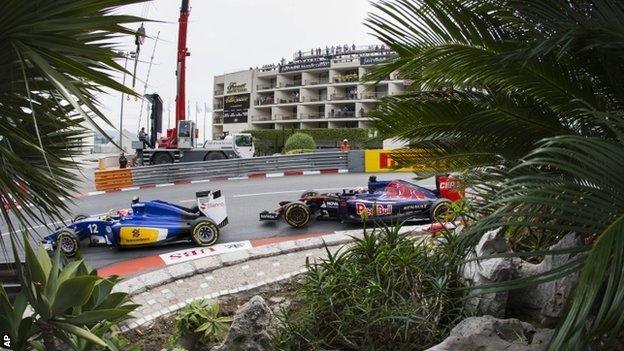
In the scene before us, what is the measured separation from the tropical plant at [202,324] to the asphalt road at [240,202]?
156 cm

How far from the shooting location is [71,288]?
2.43 m

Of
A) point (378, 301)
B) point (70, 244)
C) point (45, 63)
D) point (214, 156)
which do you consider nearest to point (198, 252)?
point (70, 244)

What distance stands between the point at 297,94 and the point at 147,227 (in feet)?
232

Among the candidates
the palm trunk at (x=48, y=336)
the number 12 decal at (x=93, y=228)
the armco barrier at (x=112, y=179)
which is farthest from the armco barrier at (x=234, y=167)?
the palm trunk at (x=48, y=336)

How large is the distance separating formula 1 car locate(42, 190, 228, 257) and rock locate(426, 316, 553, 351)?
20.1 feet

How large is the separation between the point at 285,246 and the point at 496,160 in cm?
352

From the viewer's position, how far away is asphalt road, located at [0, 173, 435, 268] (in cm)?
834

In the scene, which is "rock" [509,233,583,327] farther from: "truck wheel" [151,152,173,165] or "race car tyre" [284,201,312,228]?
"truck wheel" [151,152,173,165]

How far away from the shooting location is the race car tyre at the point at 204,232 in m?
8.17

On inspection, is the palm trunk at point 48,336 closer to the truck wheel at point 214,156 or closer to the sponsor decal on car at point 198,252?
the sponsor decal on car at point 198,252

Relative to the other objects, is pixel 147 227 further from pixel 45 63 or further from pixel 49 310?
pixel 45 63

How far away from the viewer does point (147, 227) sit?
801 centimetres

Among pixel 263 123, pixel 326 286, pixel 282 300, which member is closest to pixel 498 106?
pixel 326 286

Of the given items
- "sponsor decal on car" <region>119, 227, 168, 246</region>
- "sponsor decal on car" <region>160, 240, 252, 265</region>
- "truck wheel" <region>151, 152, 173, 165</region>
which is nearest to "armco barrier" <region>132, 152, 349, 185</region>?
"truck wheel" <region>151, 152, 173, 165</region>
